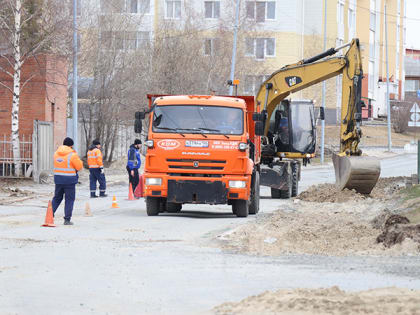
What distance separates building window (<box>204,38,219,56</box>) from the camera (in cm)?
5154

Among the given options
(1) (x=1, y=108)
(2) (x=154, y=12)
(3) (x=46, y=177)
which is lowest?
(3) (x=46, y=177)

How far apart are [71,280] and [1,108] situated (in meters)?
23.5

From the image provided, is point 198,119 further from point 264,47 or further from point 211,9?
point 211,9

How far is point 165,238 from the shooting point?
1467cm

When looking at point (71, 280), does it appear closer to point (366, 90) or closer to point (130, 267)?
point (130, 267)

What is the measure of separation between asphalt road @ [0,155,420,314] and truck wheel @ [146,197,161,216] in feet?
8.47

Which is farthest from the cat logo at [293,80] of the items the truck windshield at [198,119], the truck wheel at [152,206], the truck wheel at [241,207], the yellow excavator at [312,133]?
the truck wheel at [152,206]

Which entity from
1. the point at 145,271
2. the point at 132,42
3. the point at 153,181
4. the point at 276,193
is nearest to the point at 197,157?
the point at 153,181

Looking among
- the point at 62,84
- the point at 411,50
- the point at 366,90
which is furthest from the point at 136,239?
the point at 411,50

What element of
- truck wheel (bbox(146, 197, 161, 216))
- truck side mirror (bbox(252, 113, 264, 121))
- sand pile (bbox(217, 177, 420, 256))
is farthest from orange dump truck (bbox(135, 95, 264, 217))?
sand pile (bbox(217, 177, 420, 256))

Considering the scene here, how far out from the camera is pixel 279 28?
227 feet

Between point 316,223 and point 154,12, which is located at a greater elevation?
point 154,12

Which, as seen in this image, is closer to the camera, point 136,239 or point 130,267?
point 130,267

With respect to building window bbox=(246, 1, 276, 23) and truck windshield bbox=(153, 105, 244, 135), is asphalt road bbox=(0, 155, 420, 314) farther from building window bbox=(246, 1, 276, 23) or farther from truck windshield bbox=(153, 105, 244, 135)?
building window bbox=(246, 1, 276, 23)
